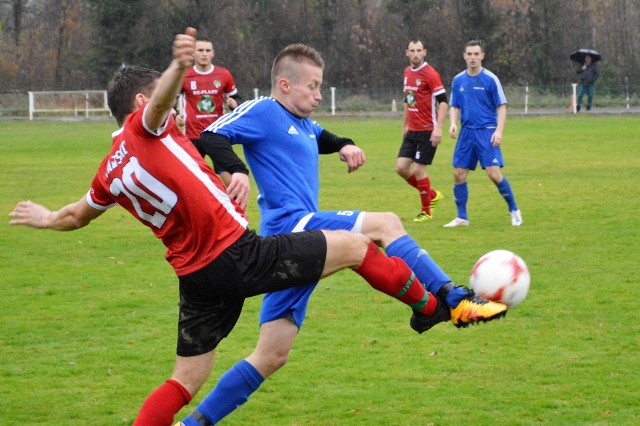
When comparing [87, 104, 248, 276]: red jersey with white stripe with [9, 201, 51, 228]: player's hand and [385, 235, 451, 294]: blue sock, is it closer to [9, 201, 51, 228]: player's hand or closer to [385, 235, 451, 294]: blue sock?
[9, 201, 51, 228]: player's hand

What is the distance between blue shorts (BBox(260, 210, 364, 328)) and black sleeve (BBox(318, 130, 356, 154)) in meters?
0.56

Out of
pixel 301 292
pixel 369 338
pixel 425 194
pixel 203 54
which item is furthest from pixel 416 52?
pixel 301 292

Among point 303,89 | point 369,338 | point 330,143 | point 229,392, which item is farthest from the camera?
point 369,338

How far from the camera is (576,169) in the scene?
18359 millimetres

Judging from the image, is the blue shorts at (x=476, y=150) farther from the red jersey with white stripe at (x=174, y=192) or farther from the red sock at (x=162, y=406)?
the red sock at (x=162, y=406)

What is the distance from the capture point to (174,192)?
13.0ft

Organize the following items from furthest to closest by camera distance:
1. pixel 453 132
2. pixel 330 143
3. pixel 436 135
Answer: pixel 436 135 → pixel 453 132 → pixel 330 143

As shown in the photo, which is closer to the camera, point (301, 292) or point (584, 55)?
point (301, 292)

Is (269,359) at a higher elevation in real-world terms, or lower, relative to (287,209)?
lower

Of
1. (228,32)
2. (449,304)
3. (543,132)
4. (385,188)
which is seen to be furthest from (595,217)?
(228,32)

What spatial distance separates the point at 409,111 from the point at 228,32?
39.5 metres

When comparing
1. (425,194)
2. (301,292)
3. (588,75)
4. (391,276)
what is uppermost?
(588,75)

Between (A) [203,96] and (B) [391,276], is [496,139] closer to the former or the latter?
(A) [203,96]

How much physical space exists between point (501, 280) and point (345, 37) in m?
48.7
